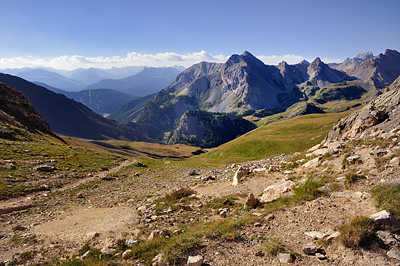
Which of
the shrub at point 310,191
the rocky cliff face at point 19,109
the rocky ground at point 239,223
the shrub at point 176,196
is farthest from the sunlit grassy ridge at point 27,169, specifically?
the rocky cliff face at point 19,109

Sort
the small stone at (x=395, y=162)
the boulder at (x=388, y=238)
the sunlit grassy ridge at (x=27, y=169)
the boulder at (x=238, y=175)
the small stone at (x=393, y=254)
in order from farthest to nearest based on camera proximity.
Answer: the sunlit grassy ridge at (x=27, y=169) < the boulder at (x=238, y=175) < the small stone at (x=395, y=162) < the boulder at (x=388, y=238) < the small stone at (x=393, y=254)

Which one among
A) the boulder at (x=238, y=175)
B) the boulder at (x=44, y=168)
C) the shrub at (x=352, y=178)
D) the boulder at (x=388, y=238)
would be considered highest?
the shrub at (x=352, y=178)

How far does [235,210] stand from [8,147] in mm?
47682

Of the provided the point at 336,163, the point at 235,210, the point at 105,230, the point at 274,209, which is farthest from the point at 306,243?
the point at 105,230

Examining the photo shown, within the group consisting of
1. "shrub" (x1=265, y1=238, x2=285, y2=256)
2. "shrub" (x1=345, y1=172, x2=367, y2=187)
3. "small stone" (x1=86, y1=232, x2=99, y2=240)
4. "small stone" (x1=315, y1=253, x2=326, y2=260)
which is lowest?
"small stone" (x1=86, y1=232, x2=99, y2=240)

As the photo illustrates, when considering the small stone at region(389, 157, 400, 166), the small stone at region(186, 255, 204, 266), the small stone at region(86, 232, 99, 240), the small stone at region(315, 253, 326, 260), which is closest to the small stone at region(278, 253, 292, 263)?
the small stone at region(315, 253, 326, 260)

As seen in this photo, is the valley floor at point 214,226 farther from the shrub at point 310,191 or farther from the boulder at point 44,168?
the boulder at point 44,168

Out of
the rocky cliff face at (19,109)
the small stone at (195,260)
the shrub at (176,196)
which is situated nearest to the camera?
the small stone at (195,260)

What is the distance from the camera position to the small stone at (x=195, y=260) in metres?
8.33

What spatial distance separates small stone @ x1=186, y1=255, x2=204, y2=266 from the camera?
8328 mm

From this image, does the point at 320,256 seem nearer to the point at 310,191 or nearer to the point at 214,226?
the point at 214,226

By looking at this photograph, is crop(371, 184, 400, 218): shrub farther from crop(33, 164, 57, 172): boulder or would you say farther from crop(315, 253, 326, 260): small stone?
crop(33, 164, 57, 172): boulder

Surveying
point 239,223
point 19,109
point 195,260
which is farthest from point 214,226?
point 19,109

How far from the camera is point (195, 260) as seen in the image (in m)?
8.44
